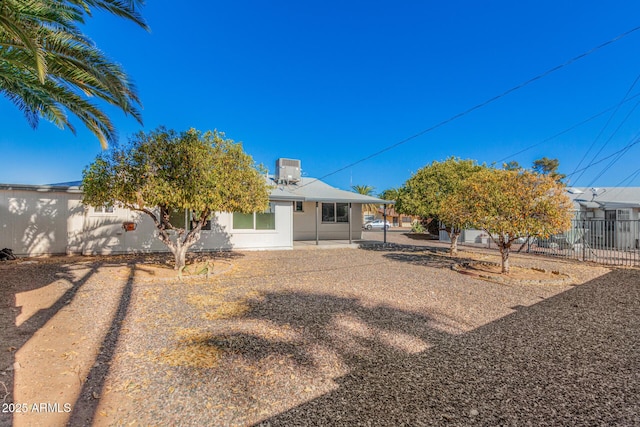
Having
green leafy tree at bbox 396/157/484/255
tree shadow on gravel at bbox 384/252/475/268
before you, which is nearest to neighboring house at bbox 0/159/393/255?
green leafy tree at bbox 396/157/484/255

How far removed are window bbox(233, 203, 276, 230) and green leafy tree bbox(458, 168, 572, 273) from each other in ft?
29.0

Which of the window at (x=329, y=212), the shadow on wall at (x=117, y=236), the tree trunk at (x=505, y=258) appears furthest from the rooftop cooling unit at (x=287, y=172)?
the tree trunk at (x=505, y=258)

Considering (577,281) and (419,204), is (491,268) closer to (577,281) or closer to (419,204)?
(577,281)

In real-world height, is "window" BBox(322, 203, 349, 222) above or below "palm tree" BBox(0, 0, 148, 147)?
below

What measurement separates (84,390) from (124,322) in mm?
2062

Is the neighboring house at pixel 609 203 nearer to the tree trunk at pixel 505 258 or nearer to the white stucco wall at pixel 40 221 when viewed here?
the tree trunk at pixel 505 258

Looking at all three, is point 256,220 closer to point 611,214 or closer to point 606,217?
point 606,217

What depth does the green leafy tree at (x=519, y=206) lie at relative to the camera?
8164mm

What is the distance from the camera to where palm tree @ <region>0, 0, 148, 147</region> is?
201 inches

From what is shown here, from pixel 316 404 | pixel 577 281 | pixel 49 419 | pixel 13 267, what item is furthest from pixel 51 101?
pixel 577 281

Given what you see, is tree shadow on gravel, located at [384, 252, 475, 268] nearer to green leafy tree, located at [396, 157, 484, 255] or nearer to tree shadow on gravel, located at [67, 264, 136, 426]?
green leafy tree, located at [396, 157, 484, 255]

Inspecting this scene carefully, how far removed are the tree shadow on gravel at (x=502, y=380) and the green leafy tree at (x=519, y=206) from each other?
Answer: 3.35 meters

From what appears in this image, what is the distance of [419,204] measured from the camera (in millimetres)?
13359

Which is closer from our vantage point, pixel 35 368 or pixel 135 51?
pixel 35 368
